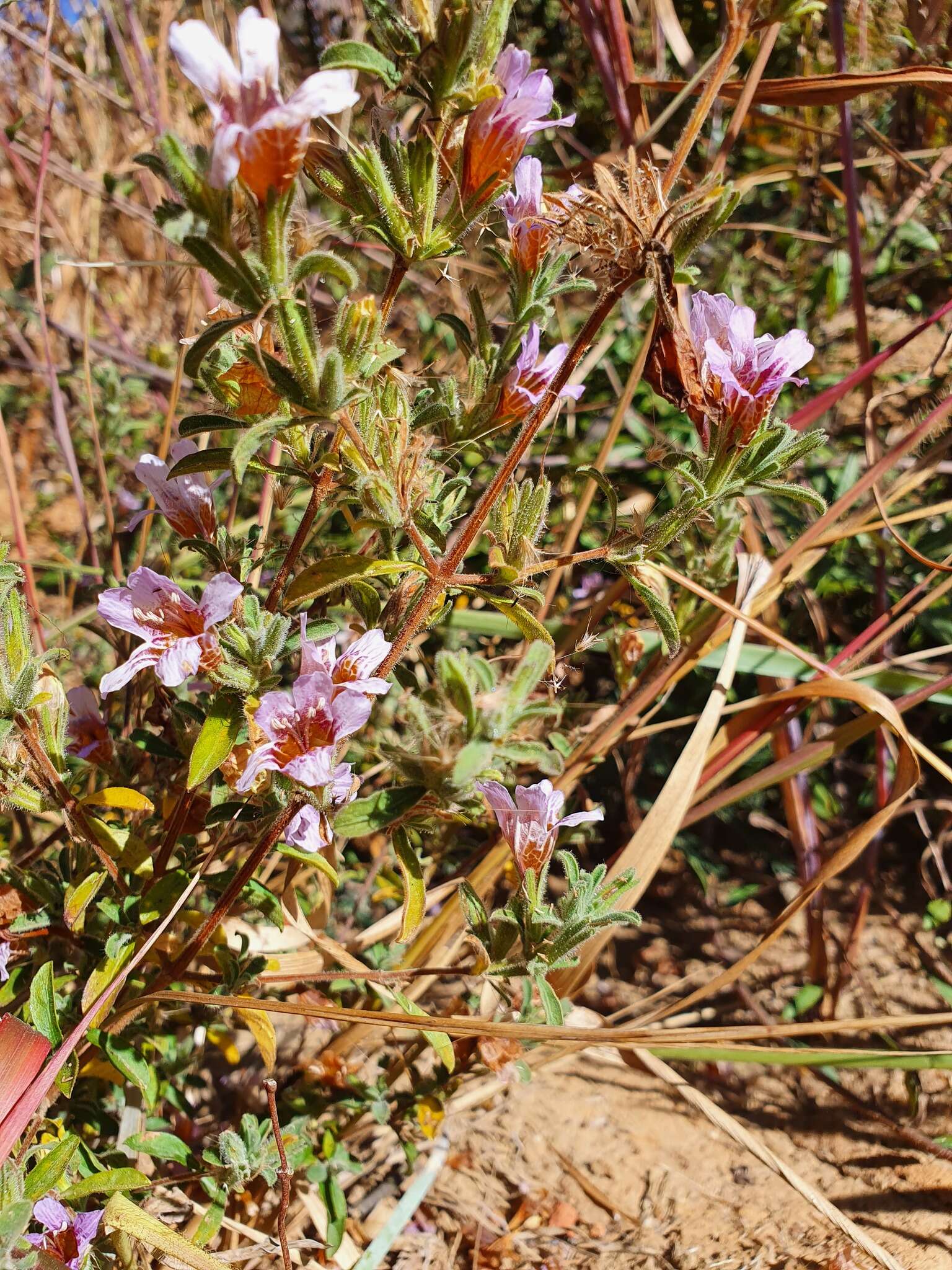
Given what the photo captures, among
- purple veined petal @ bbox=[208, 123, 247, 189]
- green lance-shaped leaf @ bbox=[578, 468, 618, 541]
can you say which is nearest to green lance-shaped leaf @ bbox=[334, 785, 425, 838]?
green lance-shaped leaf @ bbox=[578, 468, 618, 541]

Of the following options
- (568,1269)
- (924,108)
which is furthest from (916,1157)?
(924,108)

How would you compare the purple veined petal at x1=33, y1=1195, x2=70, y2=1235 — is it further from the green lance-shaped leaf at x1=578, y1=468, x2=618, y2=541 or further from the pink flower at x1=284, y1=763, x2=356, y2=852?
the green lance-shaped leaf at x1=578, y1=468, x2=618, y2=541

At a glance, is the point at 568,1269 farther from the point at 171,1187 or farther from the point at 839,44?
the point at 839,44

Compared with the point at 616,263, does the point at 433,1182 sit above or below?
below

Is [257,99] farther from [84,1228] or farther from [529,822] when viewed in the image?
[84,1228]

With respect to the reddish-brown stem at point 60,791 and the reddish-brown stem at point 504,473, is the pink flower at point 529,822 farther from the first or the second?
the reddish-brown stem at point 60,791

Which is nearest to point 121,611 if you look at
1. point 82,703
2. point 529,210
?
point 82,703
